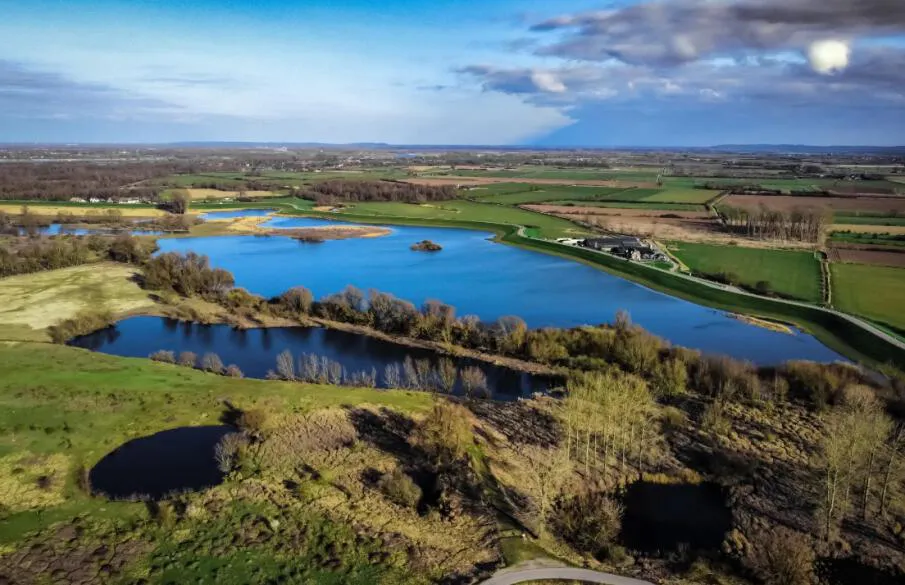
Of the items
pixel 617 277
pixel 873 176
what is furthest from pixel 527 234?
pixel 873 176

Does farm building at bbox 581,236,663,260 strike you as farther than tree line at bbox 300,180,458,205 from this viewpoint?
No

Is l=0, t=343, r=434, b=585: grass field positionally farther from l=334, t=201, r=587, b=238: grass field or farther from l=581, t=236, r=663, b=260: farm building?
l=334, t=201, r=587, b=238: grass field

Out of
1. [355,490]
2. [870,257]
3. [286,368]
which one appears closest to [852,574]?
[355,490]

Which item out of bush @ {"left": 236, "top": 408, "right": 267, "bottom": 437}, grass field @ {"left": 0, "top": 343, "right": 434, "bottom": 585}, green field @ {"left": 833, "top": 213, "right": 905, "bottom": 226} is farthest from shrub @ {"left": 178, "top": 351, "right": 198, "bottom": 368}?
green field @ {"left": 833, "top": 213, "right": 905, "bottom": 226}

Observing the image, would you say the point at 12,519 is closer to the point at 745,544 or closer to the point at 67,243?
the point at 745,544

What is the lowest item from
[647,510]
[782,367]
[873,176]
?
[647,510]

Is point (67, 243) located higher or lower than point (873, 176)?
lower

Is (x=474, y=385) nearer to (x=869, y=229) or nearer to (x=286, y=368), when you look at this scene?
(x=286, y=368)
